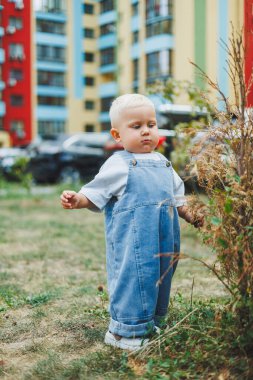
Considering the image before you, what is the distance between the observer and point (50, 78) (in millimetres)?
42281

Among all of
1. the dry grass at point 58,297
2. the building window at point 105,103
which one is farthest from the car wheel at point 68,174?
the building window at point 105,103

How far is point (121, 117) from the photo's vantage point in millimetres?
2633

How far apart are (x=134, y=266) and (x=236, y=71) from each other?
3.16 feet

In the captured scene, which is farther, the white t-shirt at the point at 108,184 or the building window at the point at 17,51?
the building window at the point at 17,51

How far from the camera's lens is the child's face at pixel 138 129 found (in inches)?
103

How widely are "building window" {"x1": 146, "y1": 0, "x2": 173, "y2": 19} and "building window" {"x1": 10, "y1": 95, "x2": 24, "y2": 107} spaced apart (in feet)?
88.0

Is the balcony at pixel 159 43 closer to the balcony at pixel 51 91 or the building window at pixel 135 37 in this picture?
the building window at pixel 135 37

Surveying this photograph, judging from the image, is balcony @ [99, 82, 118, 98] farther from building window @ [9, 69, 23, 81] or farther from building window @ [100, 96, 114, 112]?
building window @ [9, 69, 23, 81]

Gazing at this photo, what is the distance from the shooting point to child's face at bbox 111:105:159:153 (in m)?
2.61

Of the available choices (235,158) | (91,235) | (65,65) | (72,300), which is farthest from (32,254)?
(65,65)

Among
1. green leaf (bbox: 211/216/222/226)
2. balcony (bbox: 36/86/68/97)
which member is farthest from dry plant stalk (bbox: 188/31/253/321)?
balcony (bbox: 36/86/68/97)

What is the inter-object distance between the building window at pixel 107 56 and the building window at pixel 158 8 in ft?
95.0

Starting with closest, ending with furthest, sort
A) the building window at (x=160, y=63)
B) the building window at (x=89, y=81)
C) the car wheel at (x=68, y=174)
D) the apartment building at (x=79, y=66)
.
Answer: the car wheel at (x=68, y=174)
the apartment building at (x=79, y=66)
the building window at (x=160, y=63)
the building window at (x=89, y=81)

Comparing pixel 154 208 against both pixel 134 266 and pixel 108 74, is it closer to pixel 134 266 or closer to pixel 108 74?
pixel 134 266
